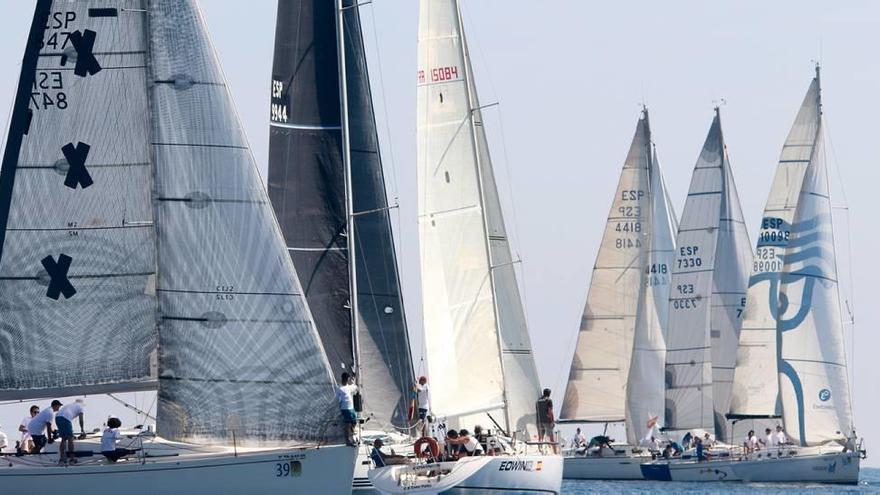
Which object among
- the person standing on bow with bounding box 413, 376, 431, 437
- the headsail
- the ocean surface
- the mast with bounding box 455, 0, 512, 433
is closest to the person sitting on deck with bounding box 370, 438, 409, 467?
the person standing on bow with bounding box 413, 376, 431, 437

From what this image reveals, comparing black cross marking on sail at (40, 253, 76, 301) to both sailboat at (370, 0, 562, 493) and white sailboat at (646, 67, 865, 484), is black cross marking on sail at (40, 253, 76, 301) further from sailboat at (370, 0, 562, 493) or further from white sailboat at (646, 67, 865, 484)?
white sailboat at (646, 67, 865, 484)

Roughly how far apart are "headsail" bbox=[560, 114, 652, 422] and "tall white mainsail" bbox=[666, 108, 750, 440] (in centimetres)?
154

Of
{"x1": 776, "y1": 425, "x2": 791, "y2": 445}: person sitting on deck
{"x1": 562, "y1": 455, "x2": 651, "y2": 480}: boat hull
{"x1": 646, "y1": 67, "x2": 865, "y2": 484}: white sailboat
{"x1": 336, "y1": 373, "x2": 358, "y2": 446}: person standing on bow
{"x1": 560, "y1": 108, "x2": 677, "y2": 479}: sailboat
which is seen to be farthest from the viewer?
{"x1": 560, "y1": 108, "x2": 677, "y2": 479}: sailboat

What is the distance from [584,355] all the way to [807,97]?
1154cm

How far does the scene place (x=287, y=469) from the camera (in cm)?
2822

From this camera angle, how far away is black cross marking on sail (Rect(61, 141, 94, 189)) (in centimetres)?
2945

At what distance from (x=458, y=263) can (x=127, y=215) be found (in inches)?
386

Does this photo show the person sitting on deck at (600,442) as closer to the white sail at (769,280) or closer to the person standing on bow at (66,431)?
the white sail at (769,280)

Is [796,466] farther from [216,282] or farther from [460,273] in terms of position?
[216,282]

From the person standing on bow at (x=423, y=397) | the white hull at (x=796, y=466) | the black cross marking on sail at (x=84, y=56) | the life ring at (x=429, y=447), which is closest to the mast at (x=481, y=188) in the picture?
the person standing on bow at (x=423, y=397)

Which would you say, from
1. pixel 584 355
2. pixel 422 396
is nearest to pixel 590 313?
pixel 584 355

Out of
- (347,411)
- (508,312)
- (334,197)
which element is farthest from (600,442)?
(347,411)

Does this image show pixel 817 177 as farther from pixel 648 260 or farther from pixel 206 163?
pixel 206 163

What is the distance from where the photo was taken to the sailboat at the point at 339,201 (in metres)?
35.8
